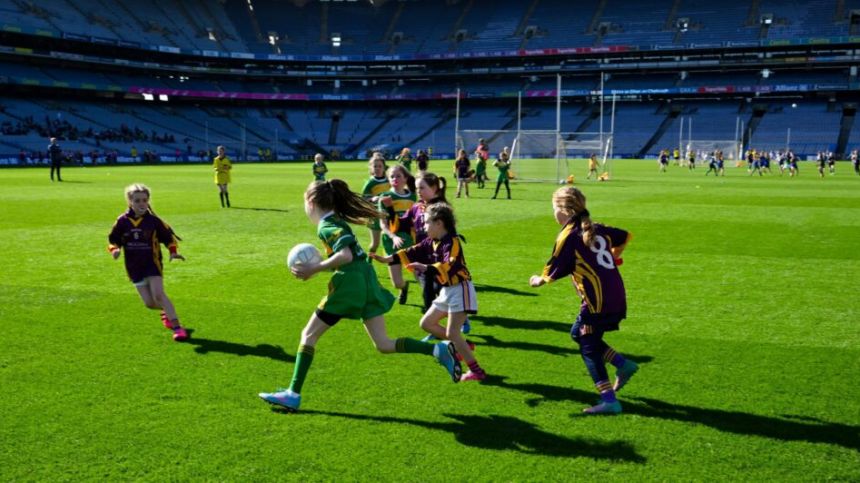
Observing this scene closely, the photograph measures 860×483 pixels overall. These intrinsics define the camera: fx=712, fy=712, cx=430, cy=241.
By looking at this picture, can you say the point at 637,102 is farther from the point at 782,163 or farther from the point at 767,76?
the point at 782,163

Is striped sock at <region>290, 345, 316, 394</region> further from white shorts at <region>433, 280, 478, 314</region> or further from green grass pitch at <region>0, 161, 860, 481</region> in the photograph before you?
white shorts at <region>433, 280, 478, 314</region>

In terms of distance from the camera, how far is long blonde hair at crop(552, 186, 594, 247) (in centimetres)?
531

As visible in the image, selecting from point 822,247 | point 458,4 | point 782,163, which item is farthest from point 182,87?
point 822,247

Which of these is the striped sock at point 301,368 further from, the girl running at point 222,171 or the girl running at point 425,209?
the girl running at point 222,171

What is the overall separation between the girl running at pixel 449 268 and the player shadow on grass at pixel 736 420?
743 mm

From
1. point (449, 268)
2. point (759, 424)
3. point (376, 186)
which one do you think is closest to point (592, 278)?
point (449, 268)

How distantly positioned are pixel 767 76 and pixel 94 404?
8839cm

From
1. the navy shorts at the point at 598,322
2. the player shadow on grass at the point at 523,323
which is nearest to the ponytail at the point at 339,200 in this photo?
the navy shorts at the point at 598,322

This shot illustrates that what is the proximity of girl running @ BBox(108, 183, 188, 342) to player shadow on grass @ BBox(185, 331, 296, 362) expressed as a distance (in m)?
0.58

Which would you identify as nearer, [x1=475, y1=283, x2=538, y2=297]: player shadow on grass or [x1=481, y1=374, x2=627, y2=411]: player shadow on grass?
[x1=481, y1=374, x2=627, y2=411]: player shadow on grass

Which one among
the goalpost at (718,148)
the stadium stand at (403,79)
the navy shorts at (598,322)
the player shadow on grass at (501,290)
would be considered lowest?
the player shadow on grass at (501,290)

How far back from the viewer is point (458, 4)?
99.3 meters

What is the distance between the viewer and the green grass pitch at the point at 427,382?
4.55 meters

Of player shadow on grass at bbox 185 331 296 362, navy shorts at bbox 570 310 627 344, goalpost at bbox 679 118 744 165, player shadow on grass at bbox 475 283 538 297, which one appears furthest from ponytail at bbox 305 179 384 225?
goalpost at bbox 679 118 744 165
